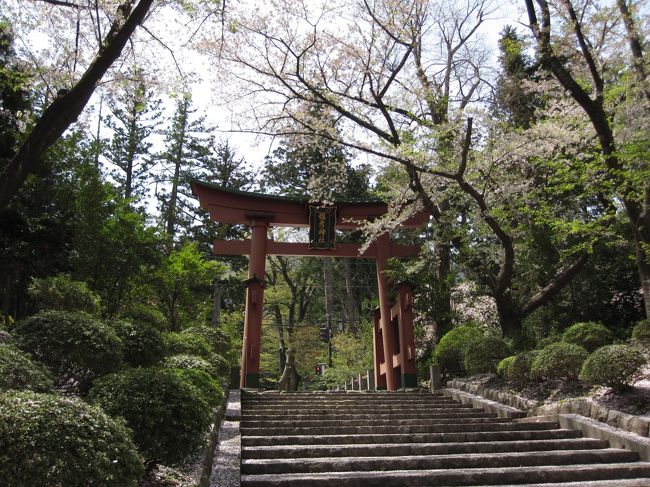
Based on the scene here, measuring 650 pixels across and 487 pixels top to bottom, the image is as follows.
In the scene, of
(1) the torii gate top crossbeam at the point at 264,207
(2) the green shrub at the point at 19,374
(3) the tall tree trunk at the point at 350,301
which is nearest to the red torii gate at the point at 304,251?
(1) the torii gate top crossbeam at the point at 264,207

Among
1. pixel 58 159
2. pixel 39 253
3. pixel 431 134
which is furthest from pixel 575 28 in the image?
pixel 58 159

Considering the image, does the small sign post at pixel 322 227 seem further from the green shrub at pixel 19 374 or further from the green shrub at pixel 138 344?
the green shrub at pixel 19 374

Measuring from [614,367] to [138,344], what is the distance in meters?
6.62

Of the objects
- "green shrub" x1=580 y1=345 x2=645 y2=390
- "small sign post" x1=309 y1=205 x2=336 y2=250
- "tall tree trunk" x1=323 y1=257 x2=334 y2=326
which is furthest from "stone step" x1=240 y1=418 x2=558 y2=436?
"tall tree trunk" x1=323 y1=257 x2=334 y2=326

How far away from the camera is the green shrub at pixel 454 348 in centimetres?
1162

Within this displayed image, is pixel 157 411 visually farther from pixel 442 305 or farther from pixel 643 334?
pixel 442 305

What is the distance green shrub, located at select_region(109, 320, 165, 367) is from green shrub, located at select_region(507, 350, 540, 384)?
18.6ft

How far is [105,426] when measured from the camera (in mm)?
3412

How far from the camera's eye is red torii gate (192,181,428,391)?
520 inches

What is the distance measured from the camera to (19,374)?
4613 mm

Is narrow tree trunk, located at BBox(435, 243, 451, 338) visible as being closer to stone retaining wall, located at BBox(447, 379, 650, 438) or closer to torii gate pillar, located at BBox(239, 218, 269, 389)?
stone retaining wall, located at BBox(447, 379, 650, 438)

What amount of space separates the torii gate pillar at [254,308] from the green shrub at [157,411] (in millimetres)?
7628

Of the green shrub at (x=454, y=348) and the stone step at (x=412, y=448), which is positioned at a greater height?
the green shrub at (x=454, y=348)

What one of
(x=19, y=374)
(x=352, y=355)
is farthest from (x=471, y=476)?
(x=352, y=355)
